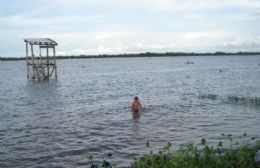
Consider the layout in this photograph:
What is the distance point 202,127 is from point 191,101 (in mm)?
12055

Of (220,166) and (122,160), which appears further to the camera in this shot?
(122,160)

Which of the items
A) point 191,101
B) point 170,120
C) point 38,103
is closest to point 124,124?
point 170,120

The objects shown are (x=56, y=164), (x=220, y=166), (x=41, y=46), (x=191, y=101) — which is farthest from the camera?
(x=41, y=46)

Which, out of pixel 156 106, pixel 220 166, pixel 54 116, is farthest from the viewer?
pixel 156 106

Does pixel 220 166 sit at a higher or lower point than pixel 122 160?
higher

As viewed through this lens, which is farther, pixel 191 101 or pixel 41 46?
pixel 41 46

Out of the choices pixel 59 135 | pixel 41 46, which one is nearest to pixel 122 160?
pixel 59 135

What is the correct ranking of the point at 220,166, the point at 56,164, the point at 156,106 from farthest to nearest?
1. the point at 156,106
2. the point at 56,164
3. the point at 220,166

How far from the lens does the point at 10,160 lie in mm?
16625

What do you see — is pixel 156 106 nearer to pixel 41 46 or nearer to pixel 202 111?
pixel 202 111

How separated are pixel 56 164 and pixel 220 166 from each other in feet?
25.9

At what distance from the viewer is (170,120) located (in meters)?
25.1

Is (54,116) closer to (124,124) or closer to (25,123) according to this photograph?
(25,123)

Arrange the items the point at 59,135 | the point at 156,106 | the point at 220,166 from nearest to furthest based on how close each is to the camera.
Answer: the point at 220,166, the point at 59,135, the point at 156,106
